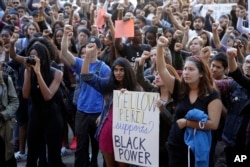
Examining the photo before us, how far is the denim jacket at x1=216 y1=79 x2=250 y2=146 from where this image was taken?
4.87 meters

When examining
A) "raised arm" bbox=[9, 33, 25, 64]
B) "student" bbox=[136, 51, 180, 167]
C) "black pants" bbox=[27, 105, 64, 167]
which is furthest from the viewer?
"raised arm" bbox=[9, 33, 25, 64]

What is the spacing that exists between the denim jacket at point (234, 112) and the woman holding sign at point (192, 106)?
29cm

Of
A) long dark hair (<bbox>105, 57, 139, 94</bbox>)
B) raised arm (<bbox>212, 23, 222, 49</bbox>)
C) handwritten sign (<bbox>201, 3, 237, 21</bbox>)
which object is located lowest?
long dark hair (<bbox>105, 57, 139, 94</bbox>)

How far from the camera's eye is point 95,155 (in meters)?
6.82

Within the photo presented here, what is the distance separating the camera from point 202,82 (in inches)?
187

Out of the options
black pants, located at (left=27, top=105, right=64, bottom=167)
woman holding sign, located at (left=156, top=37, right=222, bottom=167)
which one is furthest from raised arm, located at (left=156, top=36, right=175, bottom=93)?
black pants, located at (left=27, top=105, right=64, bottom=167)

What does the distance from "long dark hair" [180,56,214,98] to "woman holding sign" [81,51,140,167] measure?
895 millimetres

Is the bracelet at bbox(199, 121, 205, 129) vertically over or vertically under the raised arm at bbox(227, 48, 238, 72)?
under

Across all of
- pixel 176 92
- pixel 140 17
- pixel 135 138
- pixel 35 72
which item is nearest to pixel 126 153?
pixel 135 138

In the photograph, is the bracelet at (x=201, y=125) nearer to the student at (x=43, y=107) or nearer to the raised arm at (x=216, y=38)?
the student at (x=43, y=107)

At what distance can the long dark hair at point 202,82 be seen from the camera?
15.4 feet

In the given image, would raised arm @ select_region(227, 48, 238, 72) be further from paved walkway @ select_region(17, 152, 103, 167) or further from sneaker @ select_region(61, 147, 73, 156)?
sneaker @ select_region(61, 147, 73, 156)

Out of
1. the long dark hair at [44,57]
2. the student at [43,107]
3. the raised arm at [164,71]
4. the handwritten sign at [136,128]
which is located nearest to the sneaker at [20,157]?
the student at [43,107]

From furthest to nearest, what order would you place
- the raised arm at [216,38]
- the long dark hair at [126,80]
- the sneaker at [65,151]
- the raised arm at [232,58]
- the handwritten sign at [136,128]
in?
the sneaker at [65,151] < the raised arm at [216,38] < the long dark hair at [126,80] < the handwritten sign at [136,128] < the raised arm at [232,58]
